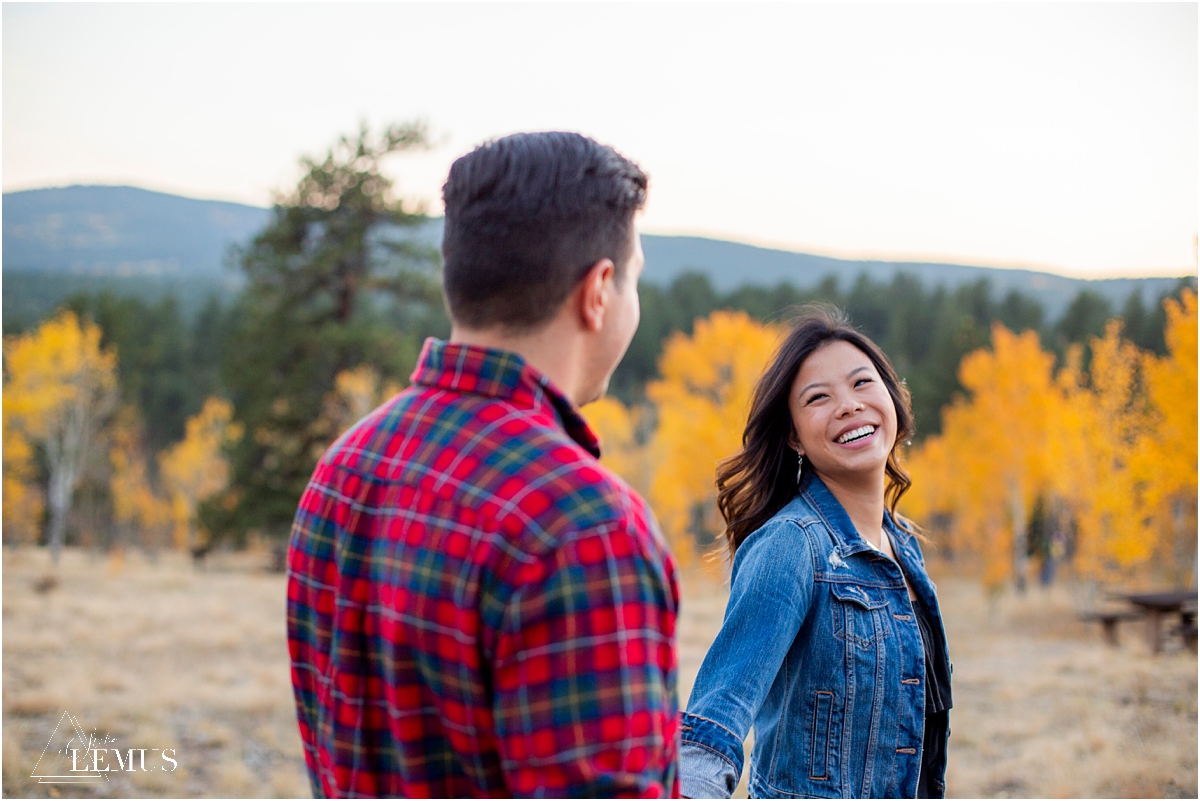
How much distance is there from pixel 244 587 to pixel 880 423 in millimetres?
22383

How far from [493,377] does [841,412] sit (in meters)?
1.48

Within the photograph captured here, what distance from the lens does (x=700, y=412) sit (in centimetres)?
2862

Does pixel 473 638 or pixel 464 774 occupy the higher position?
pixel 473 638

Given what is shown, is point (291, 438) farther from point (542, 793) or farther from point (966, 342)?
point (966, 342)

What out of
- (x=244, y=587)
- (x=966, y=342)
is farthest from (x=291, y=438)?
(x=966, y=342)

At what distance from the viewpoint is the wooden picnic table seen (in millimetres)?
12532

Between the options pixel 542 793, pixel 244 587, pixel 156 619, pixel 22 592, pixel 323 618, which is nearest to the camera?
pixel 542 793

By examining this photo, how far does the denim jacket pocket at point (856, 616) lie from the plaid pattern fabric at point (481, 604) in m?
1.16

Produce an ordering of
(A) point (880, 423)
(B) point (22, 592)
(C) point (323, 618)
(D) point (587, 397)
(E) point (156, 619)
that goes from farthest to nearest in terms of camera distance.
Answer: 1. (B) point (22, 592)
2. (E) point (156, 619)
3. (A) point (880, 423)
4. (D) point (587, 397)
5. (C) point (323, 618)

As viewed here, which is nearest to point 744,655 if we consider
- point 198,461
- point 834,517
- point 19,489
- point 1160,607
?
point 834,517

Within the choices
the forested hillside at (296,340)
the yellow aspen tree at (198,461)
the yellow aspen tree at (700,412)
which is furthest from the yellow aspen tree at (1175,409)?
the yellow aspen tree at (198,461)

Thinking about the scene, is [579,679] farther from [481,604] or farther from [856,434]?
[856,434]

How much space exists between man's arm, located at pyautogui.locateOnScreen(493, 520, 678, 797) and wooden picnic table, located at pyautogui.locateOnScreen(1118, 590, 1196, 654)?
14.4 m

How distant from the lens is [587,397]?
3.98 ft
